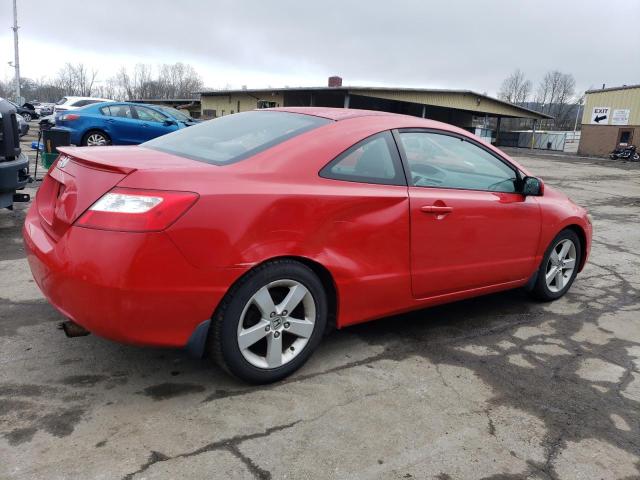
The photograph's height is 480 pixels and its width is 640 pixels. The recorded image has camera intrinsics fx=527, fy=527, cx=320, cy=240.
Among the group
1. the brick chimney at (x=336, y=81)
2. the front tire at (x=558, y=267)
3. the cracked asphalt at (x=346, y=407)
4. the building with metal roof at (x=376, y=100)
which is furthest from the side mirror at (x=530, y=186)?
the brick chimney at (x=336, y=81)

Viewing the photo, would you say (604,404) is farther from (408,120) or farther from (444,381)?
(408,120)

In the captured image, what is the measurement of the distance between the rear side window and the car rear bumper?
859 mm

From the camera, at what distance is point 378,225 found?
3090 mm

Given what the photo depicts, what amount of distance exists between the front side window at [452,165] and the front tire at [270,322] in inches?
41.1

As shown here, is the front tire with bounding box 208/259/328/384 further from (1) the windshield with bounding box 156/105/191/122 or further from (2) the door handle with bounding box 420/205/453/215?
(1) the windshield with bounding box 156/105/191/122

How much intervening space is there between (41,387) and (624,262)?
6.11 meters

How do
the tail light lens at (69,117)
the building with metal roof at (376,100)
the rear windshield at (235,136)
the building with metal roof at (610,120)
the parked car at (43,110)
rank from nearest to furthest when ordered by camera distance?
the rear windshield at (235,136)
the tail light lens at (69,117)
the building with metal roof at (376,100)
the parked car at (43,110)
the building with metal roof at (610,120)

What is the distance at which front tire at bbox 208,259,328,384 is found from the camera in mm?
2635

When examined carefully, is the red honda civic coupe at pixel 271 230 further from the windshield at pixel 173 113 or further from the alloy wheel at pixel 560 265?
the windshield at pixel 173 113

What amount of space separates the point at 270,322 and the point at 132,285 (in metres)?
0.75

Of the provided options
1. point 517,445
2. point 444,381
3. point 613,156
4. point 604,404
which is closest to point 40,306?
point 444,381

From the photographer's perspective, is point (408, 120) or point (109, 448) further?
point (408, 120)

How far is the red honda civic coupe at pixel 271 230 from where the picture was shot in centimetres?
243

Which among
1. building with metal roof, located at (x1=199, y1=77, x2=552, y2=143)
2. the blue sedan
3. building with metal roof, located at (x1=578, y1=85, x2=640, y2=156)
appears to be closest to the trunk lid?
the blue sedan
